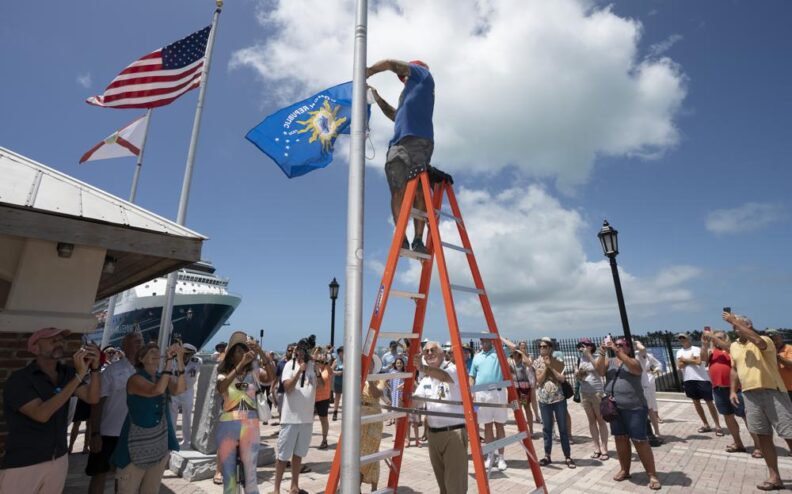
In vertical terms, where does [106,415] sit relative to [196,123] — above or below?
below

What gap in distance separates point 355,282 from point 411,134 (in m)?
1.93

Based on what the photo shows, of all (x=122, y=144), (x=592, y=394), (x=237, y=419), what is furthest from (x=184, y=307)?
(x=592, y=394)

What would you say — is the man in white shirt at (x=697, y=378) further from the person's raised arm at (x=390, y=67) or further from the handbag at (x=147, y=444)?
the handbag at (x=147, y=444)

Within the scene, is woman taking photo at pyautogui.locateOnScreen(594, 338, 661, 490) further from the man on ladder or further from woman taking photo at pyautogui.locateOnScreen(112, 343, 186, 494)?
woman taking photo at pyautogui.locateOnScreen(112, 343, 186, 494)

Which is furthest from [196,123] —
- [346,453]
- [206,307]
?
[206,307]

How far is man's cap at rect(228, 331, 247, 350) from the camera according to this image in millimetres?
5012

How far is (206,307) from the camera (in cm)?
4612

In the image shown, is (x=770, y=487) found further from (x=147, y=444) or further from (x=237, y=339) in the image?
(x=147, y=444)

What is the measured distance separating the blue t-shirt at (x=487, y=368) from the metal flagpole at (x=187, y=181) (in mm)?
6155

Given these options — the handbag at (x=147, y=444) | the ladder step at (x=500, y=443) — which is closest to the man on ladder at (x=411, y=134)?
the ladder step at (x=500, y=443)

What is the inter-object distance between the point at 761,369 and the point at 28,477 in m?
8.89

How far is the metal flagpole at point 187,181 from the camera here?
836 centimetres

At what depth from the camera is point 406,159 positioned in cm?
380

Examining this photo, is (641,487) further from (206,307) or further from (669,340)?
(206,307)
